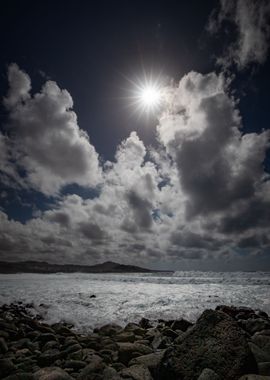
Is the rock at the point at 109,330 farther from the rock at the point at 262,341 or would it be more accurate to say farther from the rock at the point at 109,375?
the rock at the point at 262,341

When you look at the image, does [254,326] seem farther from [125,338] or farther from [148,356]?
[148,356]

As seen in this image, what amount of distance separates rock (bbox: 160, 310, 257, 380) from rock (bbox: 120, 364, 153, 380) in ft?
1.12

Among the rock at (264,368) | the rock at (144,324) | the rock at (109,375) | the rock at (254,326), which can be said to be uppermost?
the rock at (254,326)

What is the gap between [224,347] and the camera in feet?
15.5

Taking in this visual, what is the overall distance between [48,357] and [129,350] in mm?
1774

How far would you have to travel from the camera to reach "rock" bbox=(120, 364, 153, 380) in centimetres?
482

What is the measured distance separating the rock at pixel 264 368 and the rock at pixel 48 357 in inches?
165

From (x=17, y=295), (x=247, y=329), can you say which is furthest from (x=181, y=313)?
(x=17, y=295)

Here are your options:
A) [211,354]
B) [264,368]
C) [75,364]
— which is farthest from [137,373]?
[264,368]

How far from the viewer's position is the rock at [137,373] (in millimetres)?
4820

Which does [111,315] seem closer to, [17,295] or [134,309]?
[134,309]

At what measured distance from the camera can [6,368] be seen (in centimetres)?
538

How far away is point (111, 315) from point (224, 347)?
25.7 ft

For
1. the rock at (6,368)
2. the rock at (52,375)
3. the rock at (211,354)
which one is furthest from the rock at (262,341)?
the rock at (6,368)
